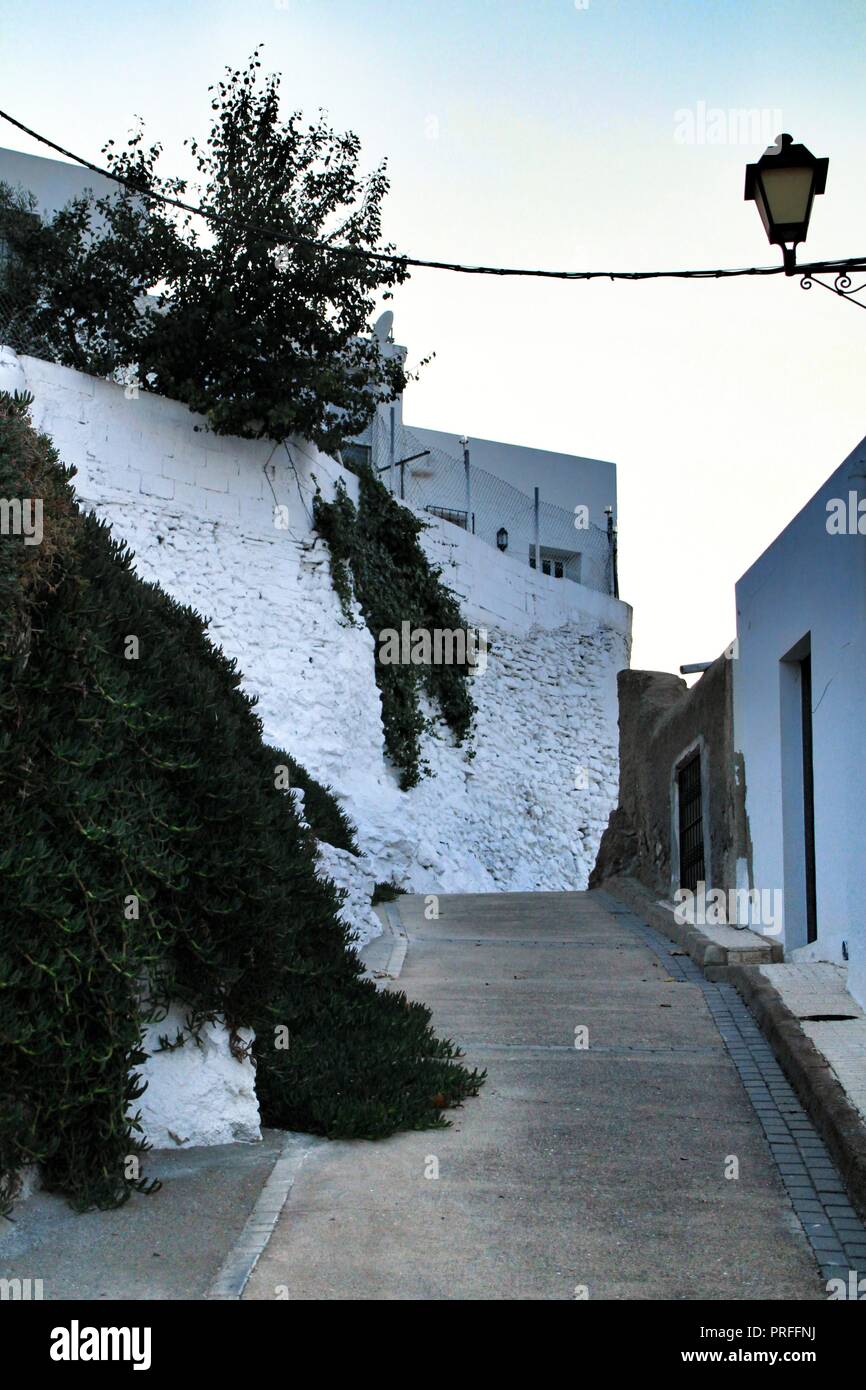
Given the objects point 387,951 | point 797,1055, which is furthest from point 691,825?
point 797,1055

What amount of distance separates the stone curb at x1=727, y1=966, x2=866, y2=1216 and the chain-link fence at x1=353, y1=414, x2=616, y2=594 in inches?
474

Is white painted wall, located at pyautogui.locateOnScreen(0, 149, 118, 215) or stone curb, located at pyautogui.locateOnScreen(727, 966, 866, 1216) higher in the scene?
white painted wall, located at pyautogui.locateOnScreen(0, 149, 118, 215)

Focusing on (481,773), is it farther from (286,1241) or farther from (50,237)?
(286,1241)

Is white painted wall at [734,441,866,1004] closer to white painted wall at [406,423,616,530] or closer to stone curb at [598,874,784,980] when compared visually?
stone curb at [598,874,784,980]

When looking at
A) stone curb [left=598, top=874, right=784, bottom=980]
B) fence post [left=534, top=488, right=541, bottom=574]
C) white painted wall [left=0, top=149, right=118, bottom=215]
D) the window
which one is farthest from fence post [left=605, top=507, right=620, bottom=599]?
stone curb [left=598, top=874, right=784, bottom=980]

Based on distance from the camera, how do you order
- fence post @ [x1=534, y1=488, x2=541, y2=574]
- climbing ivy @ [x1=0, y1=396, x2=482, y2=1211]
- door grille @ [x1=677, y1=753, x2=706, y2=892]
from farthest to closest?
1. fence post @ [x1=534, y1=488, x2=541, y2=574]
2. door grille @ [x1=677, y1=753, x2=706, y2=892]
3. climbing ivy @ [x1=0, y1=396, x2=482, y2=1211]

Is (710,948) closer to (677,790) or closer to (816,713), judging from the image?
(816,713)

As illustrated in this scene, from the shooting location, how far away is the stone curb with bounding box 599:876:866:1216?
489 cm

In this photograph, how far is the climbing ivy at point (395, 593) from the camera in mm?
15289

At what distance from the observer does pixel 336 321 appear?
1375 cm

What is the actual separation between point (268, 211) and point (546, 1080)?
9.90 metres

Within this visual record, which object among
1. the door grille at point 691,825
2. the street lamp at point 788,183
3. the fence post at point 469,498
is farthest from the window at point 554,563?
the street lamp at point 788,183

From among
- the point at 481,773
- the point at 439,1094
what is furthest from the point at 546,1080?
the point at 481,773

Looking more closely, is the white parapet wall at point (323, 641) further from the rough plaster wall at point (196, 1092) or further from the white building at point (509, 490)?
the rough plaster wall at point (196, 1092)
